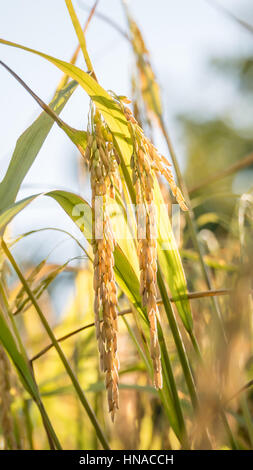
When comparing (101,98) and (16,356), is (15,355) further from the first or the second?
(101,98)

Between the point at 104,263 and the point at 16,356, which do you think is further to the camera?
the point at 16,356

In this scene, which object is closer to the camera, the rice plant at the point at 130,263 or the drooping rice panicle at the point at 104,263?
the rice plant at the point at 130,263

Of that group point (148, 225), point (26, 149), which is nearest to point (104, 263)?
point (148, 225)

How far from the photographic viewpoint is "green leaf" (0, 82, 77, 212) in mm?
359

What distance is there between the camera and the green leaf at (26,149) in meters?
0.36

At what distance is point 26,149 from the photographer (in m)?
0.39

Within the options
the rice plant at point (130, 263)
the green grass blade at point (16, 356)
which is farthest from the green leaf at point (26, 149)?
the green grass blade at point (16, 356)

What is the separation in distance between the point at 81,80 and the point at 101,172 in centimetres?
10

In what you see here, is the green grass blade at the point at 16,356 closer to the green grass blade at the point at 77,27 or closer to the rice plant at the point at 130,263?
the rice plant at the point at 130,263

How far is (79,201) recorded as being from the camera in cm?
41

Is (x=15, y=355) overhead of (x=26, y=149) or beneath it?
beneath

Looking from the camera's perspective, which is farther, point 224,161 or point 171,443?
point 224,161
